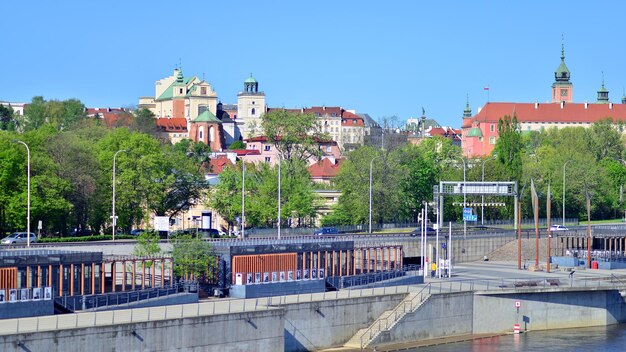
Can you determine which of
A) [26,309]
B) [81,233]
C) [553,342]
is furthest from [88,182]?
[26,309]

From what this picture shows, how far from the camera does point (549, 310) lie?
268 feet

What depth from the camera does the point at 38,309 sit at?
203 feet

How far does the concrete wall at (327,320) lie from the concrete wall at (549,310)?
8.62 m

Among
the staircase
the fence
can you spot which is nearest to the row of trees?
the fence

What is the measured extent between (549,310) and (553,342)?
582cm

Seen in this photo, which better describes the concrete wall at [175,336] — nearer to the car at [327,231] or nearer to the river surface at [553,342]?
the river surface at [553,342]

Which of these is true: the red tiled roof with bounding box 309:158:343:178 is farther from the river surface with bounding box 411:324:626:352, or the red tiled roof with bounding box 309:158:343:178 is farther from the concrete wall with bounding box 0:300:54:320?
the concrete wall with bounding box 0:300:54:320

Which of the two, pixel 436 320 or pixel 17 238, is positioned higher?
pixel 17 238

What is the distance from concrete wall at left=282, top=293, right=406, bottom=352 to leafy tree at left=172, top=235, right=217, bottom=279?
741 centimetres

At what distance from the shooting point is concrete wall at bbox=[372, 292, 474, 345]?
237ft

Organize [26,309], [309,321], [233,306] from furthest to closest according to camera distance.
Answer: [309,321]
[233,306]
[26,309]

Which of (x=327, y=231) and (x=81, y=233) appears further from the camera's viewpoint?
(x=327, y=231)

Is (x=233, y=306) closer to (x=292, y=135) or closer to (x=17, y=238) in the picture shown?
(x=17, y=238)

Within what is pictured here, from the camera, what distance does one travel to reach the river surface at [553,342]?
72938mm
